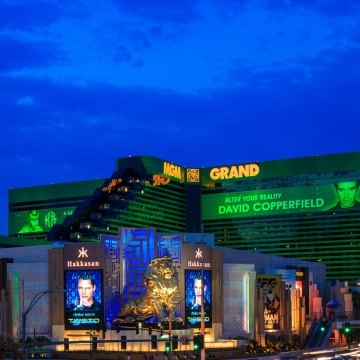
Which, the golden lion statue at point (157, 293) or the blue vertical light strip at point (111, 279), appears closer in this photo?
the golden lion statue at point (157, 293)

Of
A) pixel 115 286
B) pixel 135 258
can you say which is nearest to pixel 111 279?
pixel 115 286

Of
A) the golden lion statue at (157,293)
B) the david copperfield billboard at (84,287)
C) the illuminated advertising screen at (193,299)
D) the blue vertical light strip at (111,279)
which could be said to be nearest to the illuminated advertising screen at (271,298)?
the illuminated advertising screen at (193,299)

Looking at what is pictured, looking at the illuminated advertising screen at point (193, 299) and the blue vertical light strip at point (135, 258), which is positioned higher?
the blue vertical light strip at point (135, 258)

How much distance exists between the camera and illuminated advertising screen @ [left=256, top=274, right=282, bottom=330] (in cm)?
13388

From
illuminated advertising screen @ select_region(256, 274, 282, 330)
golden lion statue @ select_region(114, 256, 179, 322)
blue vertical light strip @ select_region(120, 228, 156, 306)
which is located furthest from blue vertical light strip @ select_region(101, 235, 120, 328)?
illuminated advertising screen @ select_region(256, 274, 282, 330)

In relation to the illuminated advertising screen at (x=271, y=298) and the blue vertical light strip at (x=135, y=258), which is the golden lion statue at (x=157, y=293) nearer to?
the blue vertical light strip at (x=135, y=258)

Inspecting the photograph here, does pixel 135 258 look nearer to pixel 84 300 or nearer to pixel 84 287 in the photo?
pixel 84 287

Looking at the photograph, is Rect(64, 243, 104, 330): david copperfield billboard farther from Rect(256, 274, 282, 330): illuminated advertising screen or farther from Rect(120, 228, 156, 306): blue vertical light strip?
Rect(256, 274, 282, 330): illuminated advertising screen

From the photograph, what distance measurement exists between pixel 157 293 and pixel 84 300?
1035cm

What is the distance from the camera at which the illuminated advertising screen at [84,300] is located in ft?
392

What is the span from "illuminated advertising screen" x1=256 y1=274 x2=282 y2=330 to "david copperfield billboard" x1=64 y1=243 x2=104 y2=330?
23.0 meters

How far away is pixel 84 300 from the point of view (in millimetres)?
119938

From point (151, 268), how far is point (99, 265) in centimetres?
812

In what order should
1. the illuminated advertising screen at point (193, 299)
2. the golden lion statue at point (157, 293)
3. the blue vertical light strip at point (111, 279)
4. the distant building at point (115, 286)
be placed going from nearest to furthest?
the golden lion statue at point (157, 293) < the distant building at point (115, 286) < the blue vertical light strip at point (111, 279) < the illuminated advertising screen at point (193, 299)
